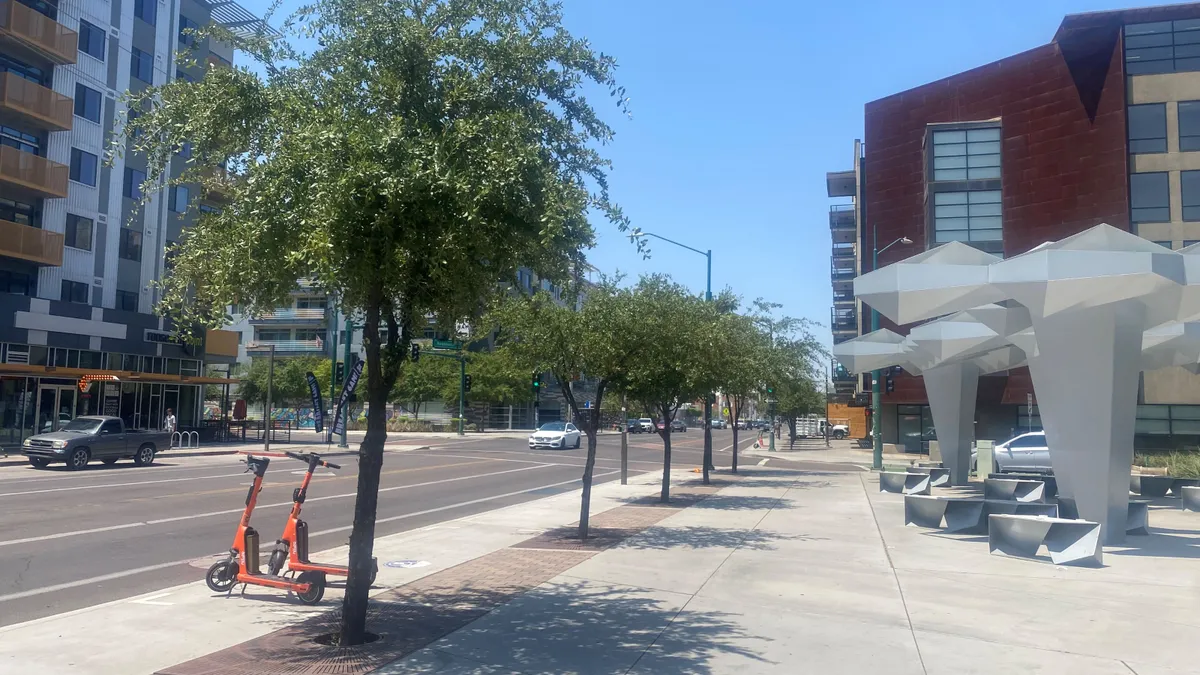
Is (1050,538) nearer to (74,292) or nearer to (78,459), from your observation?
(78,459)

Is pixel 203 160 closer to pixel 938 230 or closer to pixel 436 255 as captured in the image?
pixel 436 255

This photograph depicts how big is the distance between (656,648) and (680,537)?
661cm

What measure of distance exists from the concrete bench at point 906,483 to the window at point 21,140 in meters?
32.3

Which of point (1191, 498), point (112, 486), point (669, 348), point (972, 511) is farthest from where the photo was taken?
point (112, 486)

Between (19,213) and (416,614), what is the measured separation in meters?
33.4

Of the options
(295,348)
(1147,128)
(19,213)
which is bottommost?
(295,348)

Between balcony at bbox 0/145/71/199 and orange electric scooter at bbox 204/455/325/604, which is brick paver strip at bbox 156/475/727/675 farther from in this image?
balcony at bbox 0/145/71/199

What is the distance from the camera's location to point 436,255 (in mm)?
6590

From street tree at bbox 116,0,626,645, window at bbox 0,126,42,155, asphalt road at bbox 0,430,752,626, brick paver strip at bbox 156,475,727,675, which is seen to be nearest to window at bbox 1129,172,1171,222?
asphalt road at bbox 0,430,752,626

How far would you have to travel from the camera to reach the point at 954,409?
23.8 metres

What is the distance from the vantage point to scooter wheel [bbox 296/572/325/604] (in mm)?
8539

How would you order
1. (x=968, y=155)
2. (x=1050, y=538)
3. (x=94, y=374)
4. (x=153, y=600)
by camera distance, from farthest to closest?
1. (x=968, y=155)
2. (x=94, y=374)
3. (x=1050, y=538)
4. (x=153, y=600)

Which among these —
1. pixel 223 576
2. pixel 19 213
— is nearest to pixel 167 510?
pixel 223 576

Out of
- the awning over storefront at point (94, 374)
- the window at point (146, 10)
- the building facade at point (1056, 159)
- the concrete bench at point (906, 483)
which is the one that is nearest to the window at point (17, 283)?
the awning over storefront at point (94, 374)
